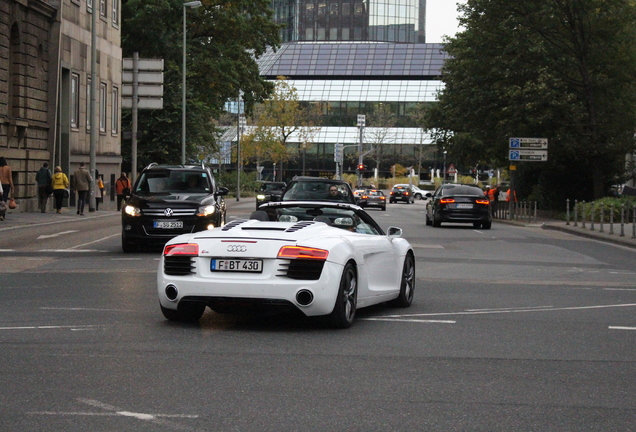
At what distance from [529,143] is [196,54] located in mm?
20882

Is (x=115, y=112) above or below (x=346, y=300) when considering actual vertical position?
above

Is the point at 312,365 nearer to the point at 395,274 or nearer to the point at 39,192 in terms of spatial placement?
the point at 395,274

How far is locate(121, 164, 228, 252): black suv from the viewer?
20375 millimetres

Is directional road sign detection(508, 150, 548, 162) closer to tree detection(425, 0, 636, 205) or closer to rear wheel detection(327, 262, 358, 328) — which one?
tree detection(425, 0, 636, 205)

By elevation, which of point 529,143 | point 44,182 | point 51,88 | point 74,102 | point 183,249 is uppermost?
point 51,88

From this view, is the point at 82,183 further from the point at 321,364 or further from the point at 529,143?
the point at 321,364

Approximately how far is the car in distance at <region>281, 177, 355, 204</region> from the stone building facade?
51.6ft

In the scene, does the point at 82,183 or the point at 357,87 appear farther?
the point at 357,87

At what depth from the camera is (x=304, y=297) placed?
370 inches

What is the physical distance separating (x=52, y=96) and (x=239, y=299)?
34.3m

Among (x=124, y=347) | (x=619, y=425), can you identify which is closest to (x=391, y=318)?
(x=124, y=347)

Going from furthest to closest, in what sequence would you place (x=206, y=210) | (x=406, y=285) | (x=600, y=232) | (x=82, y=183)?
1. (x=82, y=183)
2. (x=600, y=232)
3. (x=206, y=210)
4. (x=406, y=285)

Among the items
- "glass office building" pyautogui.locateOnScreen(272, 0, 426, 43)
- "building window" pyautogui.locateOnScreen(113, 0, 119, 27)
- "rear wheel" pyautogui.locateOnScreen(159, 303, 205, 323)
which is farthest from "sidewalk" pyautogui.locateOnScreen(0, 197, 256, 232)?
"glass office building" pyautogui.locateOnScreen(272, 0, 426, 43)

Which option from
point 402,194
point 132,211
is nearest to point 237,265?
point 132,211
